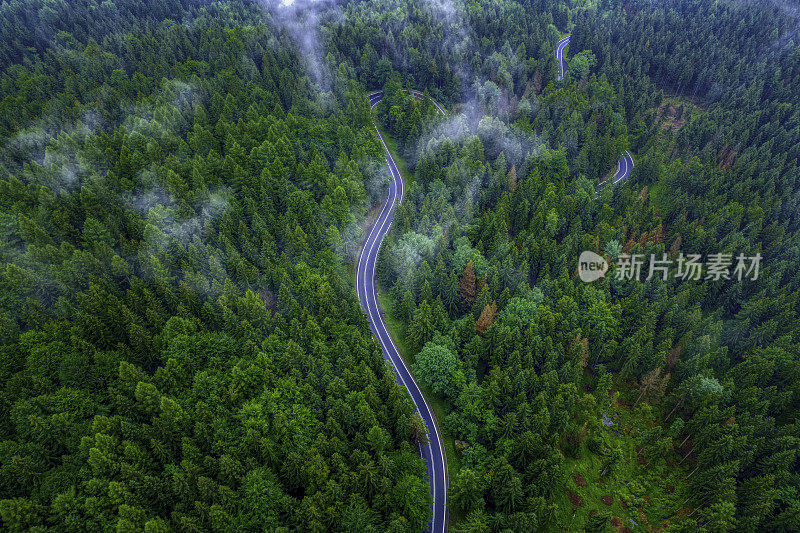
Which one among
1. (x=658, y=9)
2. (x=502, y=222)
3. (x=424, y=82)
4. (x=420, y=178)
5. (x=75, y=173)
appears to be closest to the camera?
(x=75, y=173)

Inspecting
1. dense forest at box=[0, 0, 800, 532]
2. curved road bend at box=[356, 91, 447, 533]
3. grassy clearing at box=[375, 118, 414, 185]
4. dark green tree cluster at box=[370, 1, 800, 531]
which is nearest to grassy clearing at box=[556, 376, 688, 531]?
dense forest at box=[0, 0, 800, 532]

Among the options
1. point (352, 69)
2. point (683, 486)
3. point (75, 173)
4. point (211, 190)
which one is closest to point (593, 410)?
point (683, 486)

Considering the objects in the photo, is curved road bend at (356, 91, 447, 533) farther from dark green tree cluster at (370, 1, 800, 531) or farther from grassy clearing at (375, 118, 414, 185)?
dark green tree cluster at (370, 1, 800, 531)

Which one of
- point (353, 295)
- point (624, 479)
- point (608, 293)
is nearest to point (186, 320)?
point (353, 295)

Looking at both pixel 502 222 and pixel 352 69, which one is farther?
pixel 352 69

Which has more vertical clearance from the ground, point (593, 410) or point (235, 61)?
point (235, 61)

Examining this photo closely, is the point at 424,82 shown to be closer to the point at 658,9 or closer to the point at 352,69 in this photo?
the point at 352,69

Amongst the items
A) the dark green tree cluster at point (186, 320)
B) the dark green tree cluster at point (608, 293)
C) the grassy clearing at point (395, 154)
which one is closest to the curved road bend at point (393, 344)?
the grassy clearing at point (395, 154)
